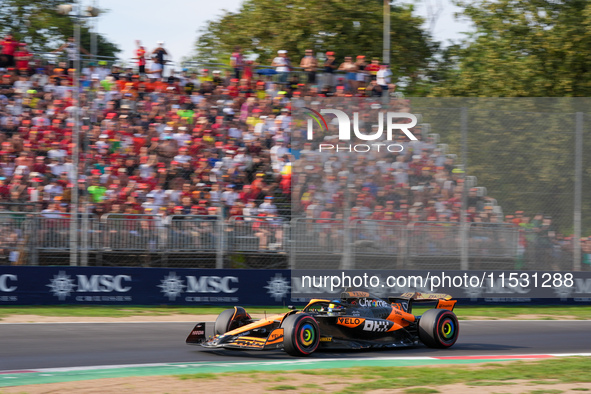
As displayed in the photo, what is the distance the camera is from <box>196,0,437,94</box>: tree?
2970cm

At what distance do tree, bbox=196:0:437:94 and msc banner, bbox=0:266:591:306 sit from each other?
15228mm

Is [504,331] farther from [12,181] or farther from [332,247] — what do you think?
[12,181]

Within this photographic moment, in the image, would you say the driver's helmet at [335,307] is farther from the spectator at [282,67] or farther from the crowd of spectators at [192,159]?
the spectator at [282,67]

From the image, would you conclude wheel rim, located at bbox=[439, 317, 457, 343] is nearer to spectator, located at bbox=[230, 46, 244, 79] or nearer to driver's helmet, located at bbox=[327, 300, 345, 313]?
driver's helmet, located at bbox=[327, 300, 345, 313]

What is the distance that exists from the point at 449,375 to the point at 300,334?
1876 millimetres

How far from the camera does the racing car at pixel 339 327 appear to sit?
29.9ft

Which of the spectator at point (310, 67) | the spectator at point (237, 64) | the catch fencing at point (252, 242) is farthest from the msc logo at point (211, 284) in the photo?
the spectator at point (310, 67)

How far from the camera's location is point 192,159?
1686 centimetres

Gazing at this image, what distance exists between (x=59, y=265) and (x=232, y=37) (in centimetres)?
2027

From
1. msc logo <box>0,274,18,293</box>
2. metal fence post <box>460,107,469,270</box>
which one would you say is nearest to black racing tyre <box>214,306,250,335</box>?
msc logo <box>0,274,18,293</box>

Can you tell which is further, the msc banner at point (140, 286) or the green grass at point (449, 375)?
the msc banner at point (140, 286)

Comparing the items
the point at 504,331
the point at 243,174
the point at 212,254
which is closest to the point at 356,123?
the point at 243,174

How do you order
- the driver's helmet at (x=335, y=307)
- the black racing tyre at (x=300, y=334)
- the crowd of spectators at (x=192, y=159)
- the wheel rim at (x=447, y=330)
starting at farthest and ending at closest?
the crowd of spectators at (x=192, y=159), the wheel rim at (x=447, y=330), the driver's helmet at (x=335, y=307), the black racing tyre at (x=300, y=334)

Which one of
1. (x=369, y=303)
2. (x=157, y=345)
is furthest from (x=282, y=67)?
(x=157, y=345)
